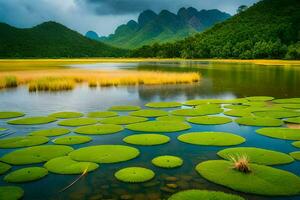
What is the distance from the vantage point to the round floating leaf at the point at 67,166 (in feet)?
27.9

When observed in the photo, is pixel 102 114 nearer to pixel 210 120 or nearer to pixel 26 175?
pixel 210 120

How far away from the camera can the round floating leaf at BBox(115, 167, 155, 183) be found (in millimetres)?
7910

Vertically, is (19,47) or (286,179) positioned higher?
(19,47)

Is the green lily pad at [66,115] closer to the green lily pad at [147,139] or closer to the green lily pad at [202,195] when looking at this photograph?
the green lily pad at [147,139]

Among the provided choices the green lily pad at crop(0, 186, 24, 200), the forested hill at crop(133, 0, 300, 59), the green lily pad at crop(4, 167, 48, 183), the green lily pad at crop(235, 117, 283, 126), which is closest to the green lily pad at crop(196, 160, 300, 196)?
the green lily pad at crop(4, 167, 48, 183)

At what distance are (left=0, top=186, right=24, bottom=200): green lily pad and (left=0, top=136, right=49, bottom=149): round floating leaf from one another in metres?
3.47

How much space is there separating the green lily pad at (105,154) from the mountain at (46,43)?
11837 cm

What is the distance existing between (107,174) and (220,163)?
3.13m

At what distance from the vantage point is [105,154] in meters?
9.71

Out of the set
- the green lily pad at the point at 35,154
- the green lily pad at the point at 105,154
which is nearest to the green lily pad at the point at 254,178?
the green lily pad at the point at 105,154

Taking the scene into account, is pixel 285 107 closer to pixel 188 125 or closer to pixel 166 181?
pixel 188 125

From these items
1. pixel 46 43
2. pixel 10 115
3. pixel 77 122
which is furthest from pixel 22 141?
pixel 46 43

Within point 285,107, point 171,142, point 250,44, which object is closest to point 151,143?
point 171,142

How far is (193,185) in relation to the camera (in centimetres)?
766
